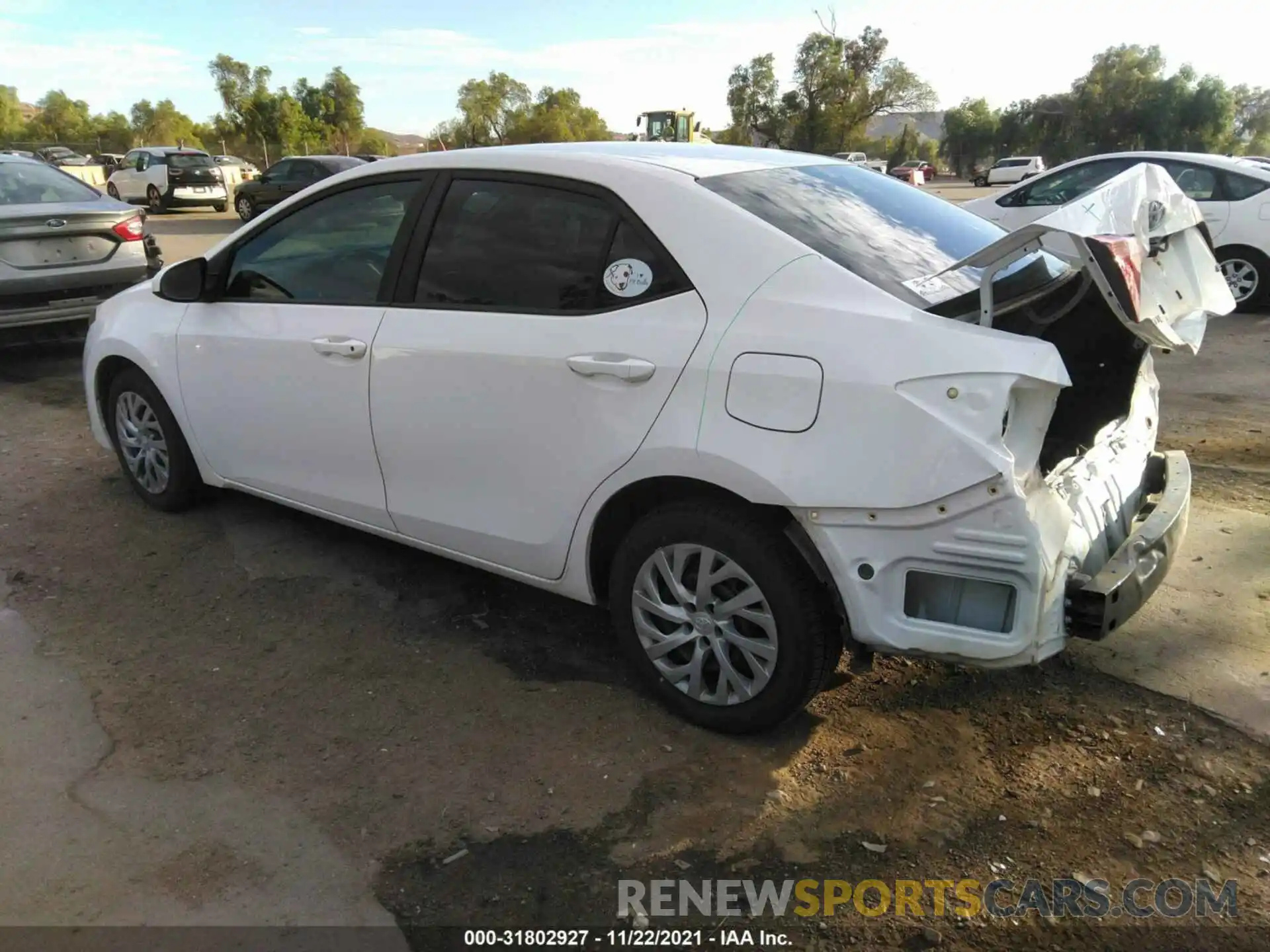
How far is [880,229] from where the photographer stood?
9.89 feet

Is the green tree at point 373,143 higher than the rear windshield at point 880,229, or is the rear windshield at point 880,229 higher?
the green tree at point 373,143

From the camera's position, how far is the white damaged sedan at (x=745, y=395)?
2.39 m

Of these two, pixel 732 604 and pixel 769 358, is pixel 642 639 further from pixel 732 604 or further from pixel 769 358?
pixel 769 358

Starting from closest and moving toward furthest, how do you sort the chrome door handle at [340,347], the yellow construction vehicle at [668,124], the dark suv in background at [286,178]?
the chrome door handle at [340,347] → the dark suv in background at [286,178] → the yellow construction vehicle at [668,124]

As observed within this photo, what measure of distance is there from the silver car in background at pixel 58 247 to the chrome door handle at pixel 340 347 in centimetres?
501

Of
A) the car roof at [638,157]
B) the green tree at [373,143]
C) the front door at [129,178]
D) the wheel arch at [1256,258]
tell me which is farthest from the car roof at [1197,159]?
the green tree at [373,143]

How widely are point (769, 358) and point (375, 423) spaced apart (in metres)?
1.60

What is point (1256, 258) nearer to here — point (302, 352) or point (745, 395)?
point (745, 395)

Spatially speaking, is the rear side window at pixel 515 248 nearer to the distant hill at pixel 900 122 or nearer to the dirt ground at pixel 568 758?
the dirt ground at pixel 568 758

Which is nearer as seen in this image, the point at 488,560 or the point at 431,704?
the point at 431,704

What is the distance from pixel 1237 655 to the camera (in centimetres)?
331

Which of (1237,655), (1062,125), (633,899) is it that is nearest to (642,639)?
(633,899)

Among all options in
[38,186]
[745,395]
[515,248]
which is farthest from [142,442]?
[38,186]

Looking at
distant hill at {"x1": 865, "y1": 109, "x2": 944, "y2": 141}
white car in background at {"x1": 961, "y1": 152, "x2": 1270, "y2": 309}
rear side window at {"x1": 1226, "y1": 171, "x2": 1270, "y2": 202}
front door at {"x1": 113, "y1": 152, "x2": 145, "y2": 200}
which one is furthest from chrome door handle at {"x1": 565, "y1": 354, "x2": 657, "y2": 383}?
distant hill at {"x1": 865, "y1": 109, "x2": 944, "y2": 141}
